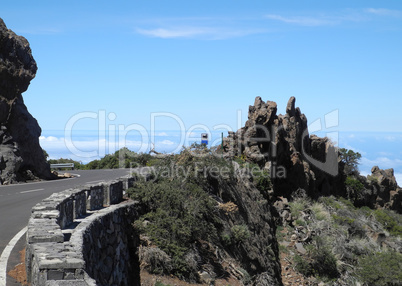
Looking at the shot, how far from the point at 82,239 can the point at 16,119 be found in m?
23.0

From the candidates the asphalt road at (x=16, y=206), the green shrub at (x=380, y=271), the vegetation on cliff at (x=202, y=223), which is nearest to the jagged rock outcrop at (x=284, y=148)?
the vegetation on cliff at (x=202, y=223)

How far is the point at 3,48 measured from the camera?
2980 cm

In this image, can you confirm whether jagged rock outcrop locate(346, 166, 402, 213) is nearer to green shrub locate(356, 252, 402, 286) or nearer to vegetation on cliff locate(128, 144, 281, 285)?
A: green shrub locate(356, 252, 402, 286)

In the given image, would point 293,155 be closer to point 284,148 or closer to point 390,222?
point 284,148

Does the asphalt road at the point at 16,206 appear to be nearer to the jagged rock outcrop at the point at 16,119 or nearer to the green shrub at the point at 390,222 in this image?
the jagged rock outcrop at the point at 16,119

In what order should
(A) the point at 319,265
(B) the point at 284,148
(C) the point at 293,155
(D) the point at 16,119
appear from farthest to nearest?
1. (C) the point at 293,155
2. (B) the point at 284,148
3. (D) the point at 16,119
4. (A) the point at 319,265

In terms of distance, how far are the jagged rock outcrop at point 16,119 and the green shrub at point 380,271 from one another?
18010 millimetres

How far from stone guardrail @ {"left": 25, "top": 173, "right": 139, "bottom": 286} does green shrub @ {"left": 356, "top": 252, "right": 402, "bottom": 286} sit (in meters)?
11.7

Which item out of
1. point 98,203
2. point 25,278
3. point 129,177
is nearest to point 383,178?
point 129,177

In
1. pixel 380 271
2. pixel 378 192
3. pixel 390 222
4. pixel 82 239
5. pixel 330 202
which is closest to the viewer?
pixel 82 239

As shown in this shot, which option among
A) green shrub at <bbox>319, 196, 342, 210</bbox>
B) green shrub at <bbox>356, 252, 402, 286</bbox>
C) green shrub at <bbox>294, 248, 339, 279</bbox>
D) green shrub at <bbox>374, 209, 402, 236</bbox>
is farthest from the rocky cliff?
green shrub at <bbox>356, 252, 402, 286</bbox>

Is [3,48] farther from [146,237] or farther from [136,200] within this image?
[146,237]

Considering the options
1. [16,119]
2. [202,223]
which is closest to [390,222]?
[202,223]

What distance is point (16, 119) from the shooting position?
3038 centimetres
